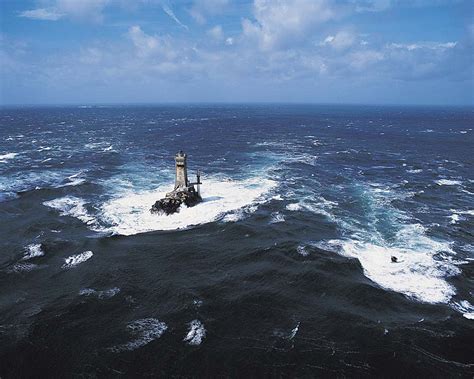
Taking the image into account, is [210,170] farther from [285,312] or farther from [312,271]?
[285,312]

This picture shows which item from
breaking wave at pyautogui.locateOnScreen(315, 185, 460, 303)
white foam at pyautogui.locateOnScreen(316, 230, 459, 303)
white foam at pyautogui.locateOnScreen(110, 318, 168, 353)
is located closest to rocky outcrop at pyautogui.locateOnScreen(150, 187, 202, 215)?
breaking wave at pyautogui.locateOnScreen(315, 185, 460, 303)

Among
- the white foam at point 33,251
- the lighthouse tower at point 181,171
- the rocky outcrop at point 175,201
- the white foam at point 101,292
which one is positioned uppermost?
the lighthouse tower at point 181,171

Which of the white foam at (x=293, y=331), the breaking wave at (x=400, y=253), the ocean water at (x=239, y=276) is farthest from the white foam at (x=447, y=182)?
the white foam at (x=293, y=331)

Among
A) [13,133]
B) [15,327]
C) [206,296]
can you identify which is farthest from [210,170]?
[13,133]

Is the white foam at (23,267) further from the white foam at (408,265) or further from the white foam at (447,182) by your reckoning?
the white foam at (447,182)

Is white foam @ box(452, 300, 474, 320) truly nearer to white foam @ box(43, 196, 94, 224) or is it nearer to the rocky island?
the rocky island

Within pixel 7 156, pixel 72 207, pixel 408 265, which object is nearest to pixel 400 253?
pixel 408 265
